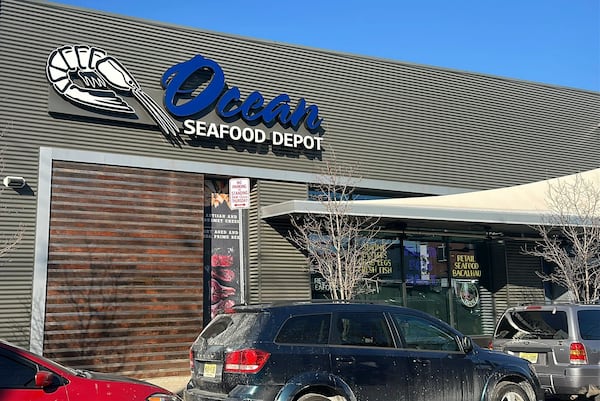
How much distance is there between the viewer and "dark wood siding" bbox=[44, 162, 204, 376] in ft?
40.0

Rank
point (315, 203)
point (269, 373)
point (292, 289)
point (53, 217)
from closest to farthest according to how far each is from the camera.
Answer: point (269, 373), point (53, 217), point (315, 203), point (292, 289)

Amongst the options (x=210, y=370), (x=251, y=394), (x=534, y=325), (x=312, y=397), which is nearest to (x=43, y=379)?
(x=210, y=370)

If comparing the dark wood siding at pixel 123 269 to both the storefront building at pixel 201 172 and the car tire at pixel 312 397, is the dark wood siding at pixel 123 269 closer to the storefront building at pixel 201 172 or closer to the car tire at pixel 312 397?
the storefront building at pixel 201 172

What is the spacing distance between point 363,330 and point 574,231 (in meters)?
11.4

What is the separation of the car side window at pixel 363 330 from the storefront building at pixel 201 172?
3096mm

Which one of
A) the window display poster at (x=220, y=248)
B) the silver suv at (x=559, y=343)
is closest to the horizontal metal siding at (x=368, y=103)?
the window display poster at (x=220, y=248)

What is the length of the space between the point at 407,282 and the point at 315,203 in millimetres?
4557

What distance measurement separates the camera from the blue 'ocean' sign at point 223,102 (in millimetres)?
13875

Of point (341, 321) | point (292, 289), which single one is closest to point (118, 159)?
point (292, 289)

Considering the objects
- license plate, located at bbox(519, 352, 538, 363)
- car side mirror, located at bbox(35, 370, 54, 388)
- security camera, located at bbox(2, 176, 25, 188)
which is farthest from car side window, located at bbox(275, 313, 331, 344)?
security camera, located at bbox(2, 176, 25, 188)

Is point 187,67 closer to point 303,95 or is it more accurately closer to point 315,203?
point 303,95

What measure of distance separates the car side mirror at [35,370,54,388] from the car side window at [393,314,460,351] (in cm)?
390

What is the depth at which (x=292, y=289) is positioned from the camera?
14523mm

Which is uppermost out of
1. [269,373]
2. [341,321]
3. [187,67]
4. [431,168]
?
[187,67]
